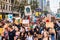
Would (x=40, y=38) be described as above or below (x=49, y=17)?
below

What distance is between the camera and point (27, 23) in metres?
6.50

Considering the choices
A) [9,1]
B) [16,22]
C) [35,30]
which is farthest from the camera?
[9,1]

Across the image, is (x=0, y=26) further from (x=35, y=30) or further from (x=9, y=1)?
(x=9, y=1)

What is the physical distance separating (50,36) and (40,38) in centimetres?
26

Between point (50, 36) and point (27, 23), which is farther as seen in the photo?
point (27, 23)

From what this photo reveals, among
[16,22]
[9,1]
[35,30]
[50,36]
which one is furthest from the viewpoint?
[9,1]

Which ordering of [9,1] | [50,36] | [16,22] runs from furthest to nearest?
[9,1], [16,22], [50,36]

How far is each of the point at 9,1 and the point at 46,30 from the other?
14035 millimetres

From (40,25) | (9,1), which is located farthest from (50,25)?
(9,1)

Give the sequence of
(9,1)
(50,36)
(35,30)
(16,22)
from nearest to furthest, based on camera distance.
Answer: (50,36), (35,30), (16,22), (9,1)

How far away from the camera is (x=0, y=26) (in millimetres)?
6355

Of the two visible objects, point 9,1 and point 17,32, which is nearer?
point 17,32

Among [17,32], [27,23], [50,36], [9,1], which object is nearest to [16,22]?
[27,23]

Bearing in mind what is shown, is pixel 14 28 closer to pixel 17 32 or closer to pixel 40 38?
pixel 17 32
